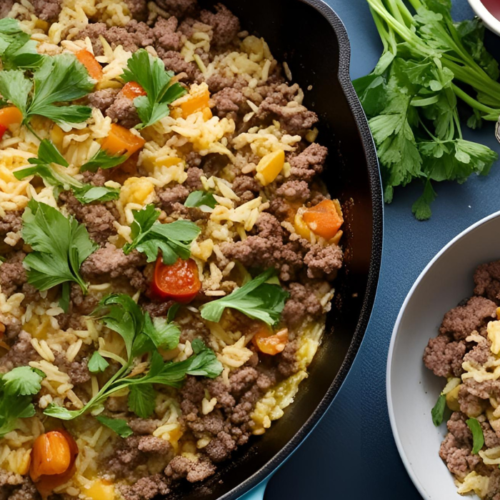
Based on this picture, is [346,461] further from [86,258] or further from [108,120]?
[108,120]

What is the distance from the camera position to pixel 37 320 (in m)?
3.21

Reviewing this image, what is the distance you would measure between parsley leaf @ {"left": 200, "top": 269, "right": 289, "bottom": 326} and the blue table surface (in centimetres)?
76

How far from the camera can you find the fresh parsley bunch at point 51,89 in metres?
3.23

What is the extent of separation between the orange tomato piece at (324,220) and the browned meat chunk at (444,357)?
31.8 inches

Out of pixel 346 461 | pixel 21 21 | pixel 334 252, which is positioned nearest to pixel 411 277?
pixel 334 252

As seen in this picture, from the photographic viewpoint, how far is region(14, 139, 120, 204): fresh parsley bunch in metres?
3.18

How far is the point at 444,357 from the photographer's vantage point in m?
3.57

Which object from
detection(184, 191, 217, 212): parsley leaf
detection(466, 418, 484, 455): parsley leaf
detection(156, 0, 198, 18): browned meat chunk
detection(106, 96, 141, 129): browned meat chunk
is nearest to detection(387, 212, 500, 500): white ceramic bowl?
detection(466, 418, 484, 455): parsley leaf

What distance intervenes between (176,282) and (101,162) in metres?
0.66

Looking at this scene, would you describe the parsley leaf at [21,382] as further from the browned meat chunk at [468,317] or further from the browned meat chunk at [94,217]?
the browned meat chunk at [468,317]

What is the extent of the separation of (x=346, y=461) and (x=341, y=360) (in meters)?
0.85

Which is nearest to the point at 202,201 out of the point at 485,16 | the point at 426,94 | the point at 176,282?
the point at 176,282

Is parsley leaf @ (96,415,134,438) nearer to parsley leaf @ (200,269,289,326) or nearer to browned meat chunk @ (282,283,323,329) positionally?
parsley leaf @ (200,269,289,326)

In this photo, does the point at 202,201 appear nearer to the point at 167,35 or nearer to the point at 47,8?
the point at 167,35
